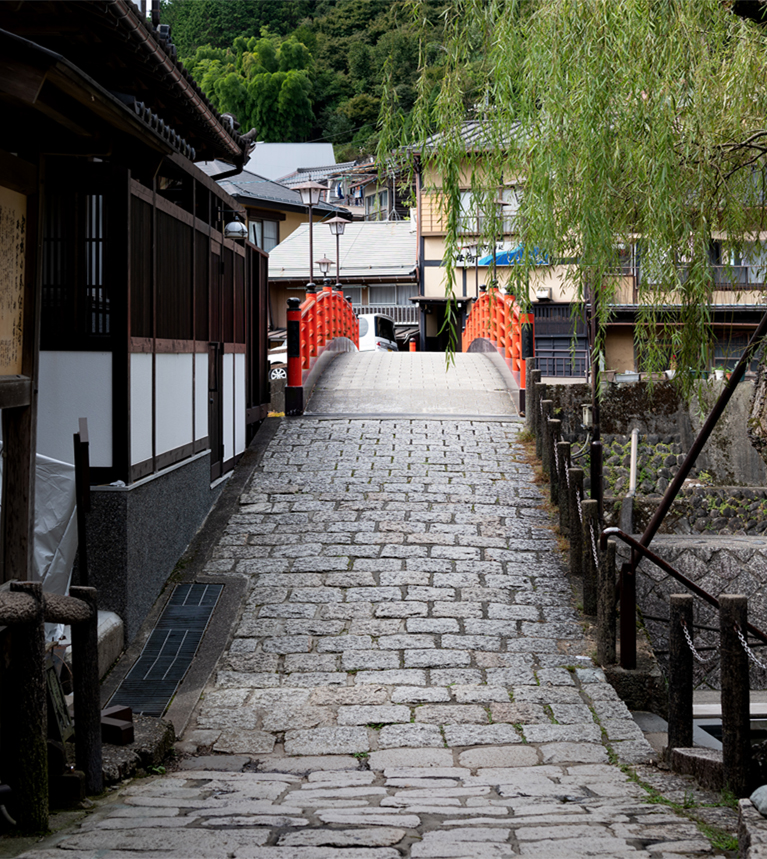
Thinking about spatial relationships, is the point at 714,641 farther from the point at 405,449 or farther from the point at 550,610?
the point at 405,449

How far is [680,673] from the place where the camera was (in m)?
5.29

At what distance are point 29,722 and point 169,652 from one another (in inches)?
144

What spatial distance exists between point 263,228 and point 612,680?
34404 millimetres

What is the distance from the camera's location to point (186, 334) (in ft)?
30.4

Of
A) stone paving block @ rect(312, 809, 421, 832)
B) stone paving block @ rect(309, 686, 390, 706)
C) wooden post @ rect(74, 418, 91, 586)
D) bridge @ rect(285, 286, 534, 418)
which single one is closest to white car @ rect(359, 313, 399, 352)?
bridge @ rect(285, 286, 534, 418)

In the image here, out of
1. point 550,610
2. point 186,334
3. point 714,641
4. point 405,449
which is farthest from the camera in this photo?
point 405,449

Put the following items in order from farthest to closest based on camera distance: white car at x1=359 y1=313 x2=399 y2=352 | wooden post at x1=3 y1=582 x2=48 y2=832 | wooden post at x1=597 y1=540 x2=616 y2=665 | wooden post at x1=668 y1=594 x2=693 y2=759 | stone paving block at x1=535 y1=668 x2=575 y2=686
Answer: white car at x1=359 y1=313 x2=399 y2=352 < wooden post at x1=597 y1=540 x2=616 y2=665 < stone paving block at x1=535 y1=668 x2=575 y2=686 < wooden post at x1=668 y1=594 x2=693 y2=759 < wooden post at x1=3 y1=582 x2=48 y2=832

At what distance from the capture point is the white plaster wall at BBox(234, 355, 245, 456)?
471 inches

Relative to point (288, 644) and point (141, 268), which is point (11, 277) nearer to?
point (141, 268)

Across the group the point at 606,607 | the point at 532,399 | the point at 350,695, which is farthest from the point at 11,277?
the point at 532,399

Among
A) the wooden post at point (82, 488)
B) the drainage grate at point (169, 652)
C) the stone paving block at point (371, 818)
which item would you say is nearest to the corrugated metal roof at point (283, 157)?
the drainage grate at point (169, 652)

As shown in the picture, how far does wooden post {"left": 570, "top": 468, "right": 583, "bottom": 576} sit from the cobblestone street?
191 mm

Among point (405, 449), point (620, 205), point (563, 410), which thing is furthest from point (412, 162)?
point (563, 410)

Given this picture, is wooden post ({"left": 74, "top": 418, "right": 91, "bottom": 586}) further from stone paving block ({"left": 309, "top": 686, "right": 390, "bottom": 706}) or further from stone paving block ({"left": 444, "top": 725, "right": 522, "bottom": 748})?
stone paving block ({"left": 444, "top": 725, "right": 522, "bottom": 748})
